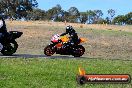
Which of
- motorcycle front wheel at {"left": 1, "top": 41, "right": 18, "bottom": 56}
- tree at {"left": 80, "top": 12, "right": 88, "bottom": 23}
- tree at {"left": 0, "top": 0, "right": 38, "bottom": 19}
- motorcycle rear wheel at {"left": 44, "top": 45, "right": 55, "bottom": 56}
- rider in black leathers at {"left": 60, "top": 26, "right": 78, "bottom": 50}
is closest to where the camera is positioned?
motorcycle front wheel at {"left": 1, "top": 41, "right": 18, "bottom": 56}

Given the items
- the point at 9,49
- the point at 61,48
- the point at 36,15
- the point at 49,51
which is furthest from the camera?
the point at 36,15

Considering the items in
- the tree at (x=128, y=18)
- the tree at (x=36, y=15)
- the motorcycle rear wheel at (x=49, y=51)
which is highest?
the motorcycle rear wheel at (x=49, y=51)

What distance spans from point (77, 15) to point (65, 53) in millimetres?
101267

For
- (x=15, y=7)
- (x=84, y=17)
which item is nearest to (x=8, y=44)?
(x=15, y=7)

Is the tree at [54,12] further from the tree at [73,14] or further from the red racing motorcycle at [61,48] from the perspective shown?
the red racing motorcycle at [61,48]

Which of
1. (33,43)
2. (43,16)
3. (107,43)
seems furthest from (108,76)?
(43,16)

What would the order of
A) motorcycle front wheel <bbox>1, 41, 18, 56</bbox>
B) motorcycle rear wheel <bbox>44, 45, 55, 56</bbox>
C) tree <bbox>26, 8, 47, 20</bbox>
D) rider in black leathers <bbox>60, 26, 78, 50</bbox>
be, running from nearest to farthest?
motorcycle front wheel <bbox>1, 41, 18, 56</bbox> < motorcycle rear wheel <bbox>44, 45, 55, 56</bbox> < rider in black leathers <bbox>60, 26, 78, 50</bbox> < tree <bbox>26, 8, 47, 20</bbox>

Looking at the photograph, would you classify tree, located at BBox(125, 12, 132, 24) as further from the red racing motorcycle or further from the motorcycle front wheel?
the motorcycle front wheel

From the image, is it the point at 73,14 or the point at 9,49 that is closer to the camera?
the point at 9,49

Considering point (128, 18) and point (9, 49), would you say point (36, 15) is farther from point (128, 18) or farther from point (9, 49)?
point (9, 49)

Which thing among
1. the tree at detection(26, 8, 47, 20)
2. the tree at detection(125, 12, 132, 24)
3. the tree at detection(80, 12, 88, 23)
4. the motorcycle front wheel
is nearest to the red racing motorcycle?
the motorcycle front wheel

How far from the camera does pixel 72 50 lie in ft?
70.7

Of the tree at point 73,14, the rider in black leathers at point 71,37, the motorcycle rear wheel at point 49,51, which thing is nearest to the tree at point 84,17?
the tree at point 73,14

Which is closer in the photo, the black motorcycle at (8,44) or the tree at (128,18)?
the black motorcycle at (8,44)
